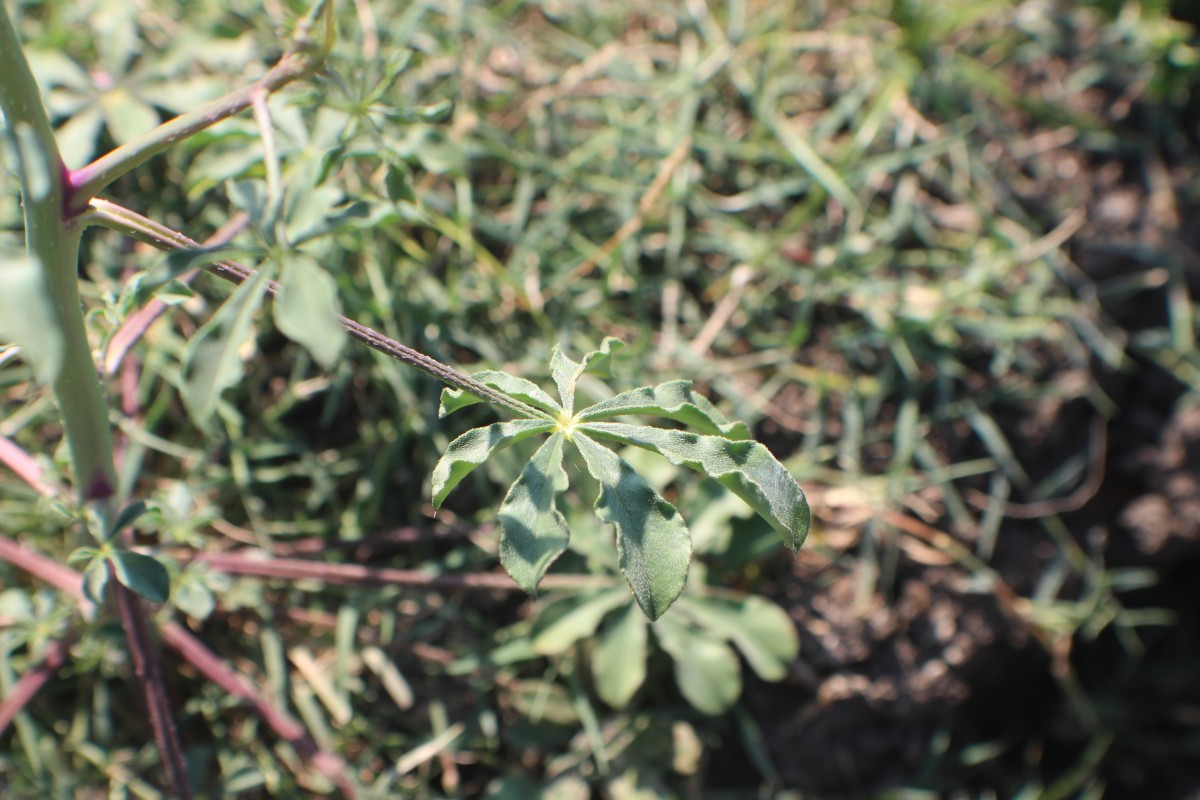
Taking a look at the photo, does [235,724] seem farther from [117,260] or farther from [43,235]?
[43,235]

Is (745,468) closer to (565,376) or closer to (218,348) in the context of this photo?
(565,376)


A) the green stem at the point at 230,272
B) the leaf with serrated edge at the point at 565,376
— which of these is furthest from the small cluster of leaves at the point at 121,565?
the leaf with serrated edge at the point at 565,376

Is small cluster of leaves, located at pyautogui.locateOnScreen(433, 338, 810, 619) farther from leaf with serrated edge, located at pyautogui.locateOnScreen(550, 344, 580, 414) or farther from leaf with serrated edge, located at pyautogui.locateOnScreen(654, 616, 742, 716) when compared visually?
leaf with serrated edge, located at pyautogui.locateOnScreen(654, 616, 742, 716)

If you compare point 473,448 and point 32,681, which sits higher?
point 473,448

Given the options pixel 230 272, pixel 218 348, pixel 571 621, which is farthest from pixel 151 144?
pixel 571 621

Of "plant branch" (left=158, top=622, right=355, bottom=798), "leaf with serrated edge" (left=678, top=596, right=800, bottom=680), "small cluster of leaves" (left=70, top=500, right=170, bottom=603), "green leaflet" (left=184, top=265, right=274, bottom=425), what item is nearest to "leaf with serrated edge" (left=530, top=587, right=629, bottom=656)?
"leaf with serrated edge" (left=678, top=596, right=800, bottom=680)

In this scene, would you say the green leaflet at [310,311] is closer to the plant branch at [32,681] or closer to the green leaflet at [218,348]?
the green leaflet at [218,348]

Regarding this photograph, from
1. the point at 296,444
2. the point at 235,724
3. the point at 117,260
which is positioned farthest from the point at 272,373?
the point at 235,724

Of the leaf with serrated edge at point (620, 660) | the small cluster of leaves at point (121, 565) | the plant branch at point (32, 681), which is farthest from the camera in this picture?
the leaf with serrated edge at point (620, 660)
